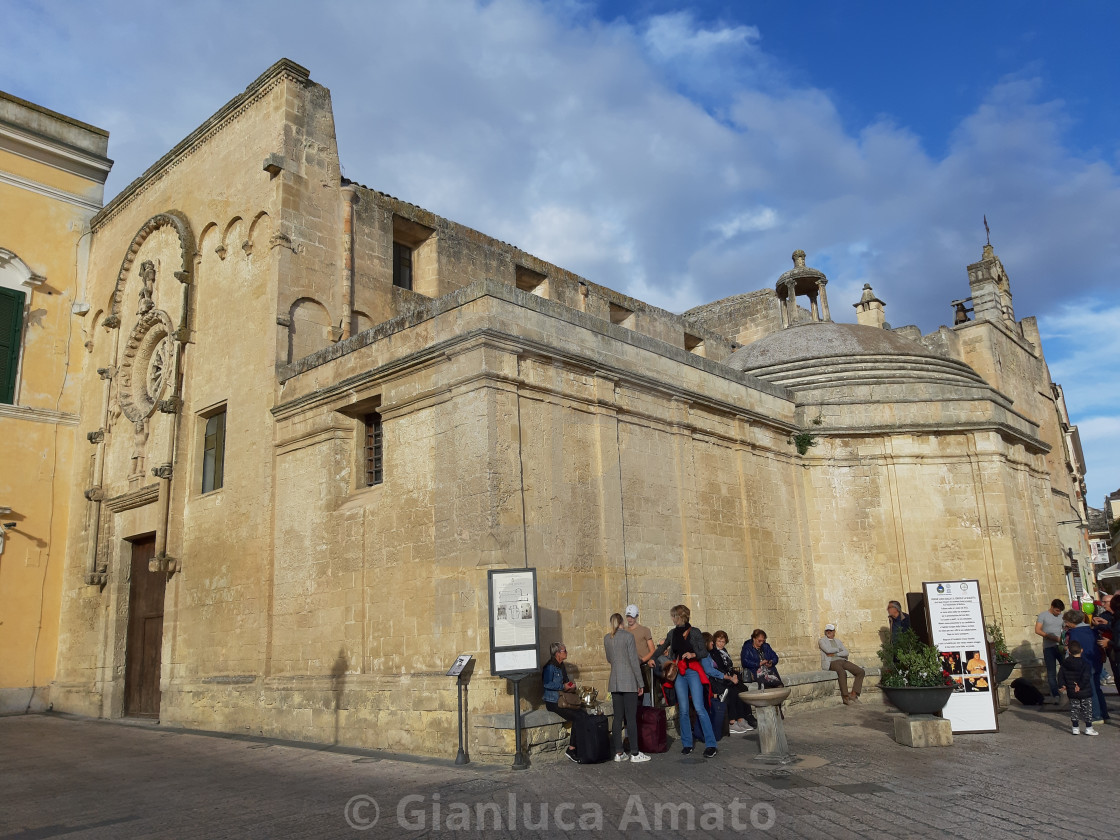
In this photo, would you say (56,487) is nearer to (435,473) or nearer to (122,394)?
(122,394)

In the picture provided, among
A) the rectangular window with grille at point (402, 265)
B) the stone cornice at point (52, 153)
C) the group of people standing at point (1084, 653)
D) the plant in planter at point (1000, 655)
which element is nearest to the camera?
the group of people standing at point (1084, 653)

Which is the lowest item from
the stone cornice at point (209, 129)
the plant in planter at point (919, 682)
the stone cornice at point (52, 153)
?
the plant in planter at point (919, 682)

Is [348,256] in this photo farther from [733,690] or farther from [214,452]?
[733,690]

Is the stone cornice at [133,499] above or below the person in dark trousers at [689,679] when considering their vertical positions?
above

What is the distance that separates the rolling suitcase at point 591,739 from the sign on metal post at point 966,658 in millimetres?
4306

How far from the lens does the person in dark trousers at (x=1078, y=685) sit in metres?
10.1

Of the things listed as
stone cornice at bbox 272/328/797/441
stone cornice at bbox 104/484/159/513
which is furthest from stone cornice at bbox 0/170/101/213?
stone cornice at bbox 272/328/797/441

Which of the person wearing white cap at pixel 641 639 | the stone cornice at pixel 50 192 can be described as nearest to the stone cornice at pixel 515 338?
the person wearing white cap at pixel 641 639

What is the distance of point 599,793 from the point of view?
24.6 feet

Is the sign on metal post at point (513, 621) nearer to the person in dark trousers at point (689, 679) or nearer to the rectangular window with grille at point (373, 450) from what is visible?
the person in dark trousers at point (689, 679)

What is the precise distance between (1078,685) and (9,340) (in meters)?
20.0

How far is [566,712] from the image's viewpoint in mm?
9445

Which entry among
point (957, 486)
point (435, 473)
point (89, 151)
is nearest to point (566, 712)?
point (435, 473)

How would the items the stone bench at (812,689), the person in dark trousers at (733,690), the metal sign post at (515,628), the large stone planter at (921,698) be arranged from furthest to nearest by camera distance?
1. the stone bench at (812,689)
2. the person in dark trousers at (733,690)
3. the large stone planter at (921,698)
4. the metal sign post at (515,628)
